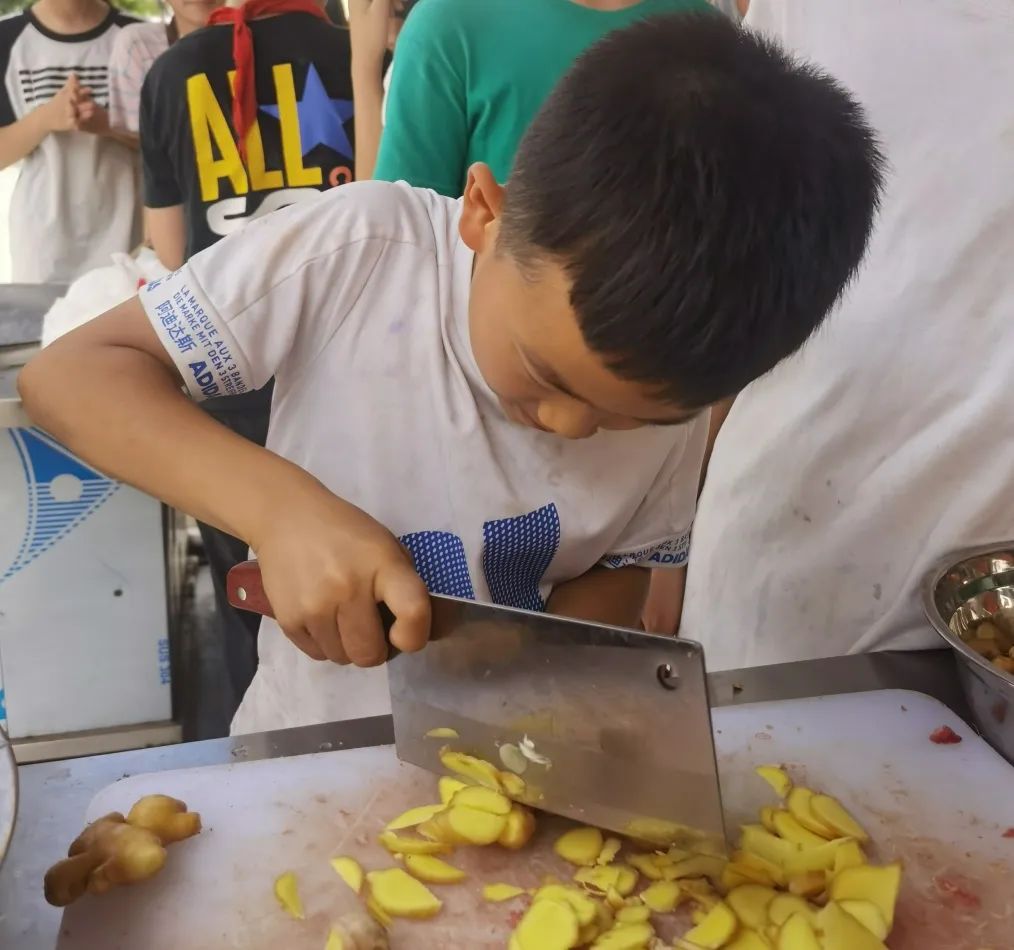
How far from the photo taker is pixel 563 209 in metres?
0.46

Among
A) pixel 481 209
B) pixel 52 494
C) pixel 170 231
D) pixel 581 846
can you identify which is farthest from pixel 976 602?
pixel 170 231

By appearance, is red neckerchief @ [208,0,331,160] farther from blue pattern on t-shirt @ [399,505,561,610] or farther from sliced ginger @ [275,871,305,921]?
sliced ginger @ [275,871,305,921]

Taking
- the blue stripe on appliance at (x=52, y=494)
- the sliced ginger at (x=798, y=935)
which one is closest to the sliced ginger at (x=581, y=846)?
the sliced ginger at (x=798, y=935)

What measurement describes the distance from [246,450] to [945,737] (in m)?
0.53

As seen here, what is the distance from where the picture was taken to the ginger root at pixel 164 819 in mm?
522

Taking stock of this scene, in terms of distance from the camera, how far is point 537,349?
0.50m

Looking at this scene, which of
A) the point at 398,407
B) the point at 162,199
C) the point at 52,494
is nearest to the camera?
the point at 398,407

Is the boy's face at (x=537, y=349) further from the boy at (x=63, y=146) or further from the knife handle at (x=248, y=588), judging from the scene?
the boy at (x=63, y=146)

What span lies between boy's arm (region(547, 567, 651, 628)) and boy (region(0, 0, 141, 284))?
1443mm

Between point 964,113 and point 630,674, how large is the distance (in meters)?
0.56

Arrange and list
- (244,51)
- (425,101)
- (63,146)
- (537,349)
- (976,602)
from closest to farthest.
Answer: (537,349) → (976,602) → (425,101) → (244,51) → (63,146)

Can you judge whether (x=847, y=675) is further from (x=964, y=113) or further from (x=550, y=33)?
(x=550, y=33)

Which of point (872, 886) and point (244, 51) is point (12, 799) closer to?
point (872, 886)

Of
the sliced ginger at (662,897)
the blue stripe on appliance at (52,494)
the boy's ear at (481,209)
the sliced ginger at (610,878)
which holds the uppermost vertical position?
the boy's ear at (481,209)
